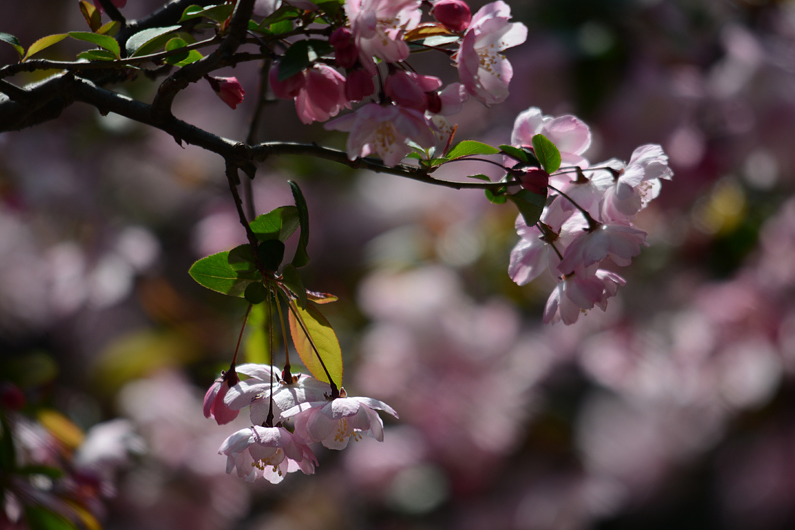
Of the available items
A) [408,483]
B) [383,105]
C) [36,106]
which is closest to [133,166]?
[408,483]

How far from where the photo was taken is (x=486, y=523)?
153 centimetres

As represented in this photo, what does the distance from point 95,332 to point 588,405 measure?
1.35m

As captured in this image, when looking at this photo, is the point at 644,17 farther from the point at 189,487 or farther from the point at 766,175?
the point at 189,487

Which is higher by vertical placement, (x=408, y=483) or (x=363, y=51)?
(x=363, y=51)

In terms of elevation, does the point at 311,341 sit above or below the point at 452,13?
below

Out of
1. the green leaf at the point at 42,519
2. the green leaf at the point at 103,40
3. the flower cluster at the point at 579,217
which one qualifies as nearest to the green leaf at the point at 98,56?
the green leaf at the point at 103,40

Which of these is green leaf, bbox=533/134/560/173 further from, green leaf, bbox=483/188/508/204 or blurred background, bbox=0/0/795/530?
blurred background, bbox=0/0/795/530

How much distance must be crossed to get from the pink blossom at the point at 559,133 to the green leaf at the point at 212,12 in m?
0.17

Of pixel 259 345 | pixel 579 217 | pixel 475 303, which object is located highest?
pixel 579 217

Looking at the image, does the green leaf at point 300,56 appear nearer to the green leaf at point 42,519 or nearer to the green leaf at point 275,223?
the green leaf at point 275,223

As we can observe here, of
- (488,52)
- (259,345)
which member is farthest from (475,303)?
(488,52)

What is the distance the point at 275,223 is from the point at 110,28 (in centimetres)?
15

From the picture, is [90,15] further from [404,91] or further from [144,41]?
[404,91]

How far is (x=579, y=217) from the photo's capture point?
0.36 meters
